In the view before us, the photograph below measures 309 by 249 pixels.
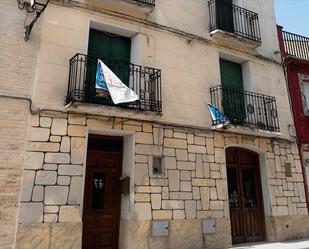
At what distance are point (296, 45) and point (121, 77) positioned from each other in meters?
7.45

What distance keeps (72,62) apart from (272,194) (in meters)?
6.45

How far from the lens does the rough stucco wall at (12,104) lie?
5.51 m

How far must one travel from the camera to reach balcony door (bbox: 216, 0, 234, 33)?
9.36 meters

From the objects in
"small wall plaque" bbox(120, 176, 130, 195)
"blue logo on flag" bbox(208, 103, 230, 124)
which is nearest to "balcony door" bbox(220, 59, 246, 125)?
"blue logo on flag" bbox(208, 103, 230, 124)

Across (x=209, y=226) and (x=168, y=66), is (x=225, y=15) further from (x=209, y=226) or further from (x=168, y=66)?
(x=209, y=226)

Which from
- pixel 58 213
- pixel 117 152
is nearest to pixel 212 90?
pixel 117 152

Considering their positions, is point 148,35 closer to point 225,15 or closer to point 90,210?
point 225,15

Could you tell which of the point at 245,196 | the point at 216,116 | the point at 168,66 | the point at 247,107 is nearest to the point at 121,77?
the point at 168,66

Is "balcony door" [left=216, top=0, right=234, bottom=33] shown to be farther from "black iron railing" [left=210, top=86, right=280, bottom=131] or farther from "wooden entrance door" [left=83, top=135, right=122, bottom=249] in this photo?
"wooden entrance door" [left=83, top=135, right=122, bottom=249]

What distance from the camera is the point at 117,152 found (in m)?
7.23

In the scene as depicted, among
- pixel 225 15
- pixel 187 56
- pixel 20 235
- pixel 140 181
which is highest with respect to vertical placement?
pixel 225 15

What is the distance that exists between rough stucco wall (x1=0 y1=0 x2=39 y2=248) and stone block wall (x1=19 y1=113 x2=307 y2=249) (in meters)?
0.21

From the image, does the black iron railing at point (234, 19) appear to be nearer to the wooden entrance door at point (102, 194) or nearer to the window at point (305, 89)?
the window at point (305, 89)

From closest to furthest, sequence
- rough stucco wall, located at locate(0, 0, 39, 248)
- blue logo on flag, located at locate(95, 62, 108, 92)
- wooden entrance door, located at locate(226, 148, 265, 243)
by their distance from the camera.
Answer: rough stucco wall, located at locate(0, 0, 39, 248), blue logo on flag, located at locate(95, 62, 108, 92), wooden entrance door, located at locate(226, 148, 265, 243)
